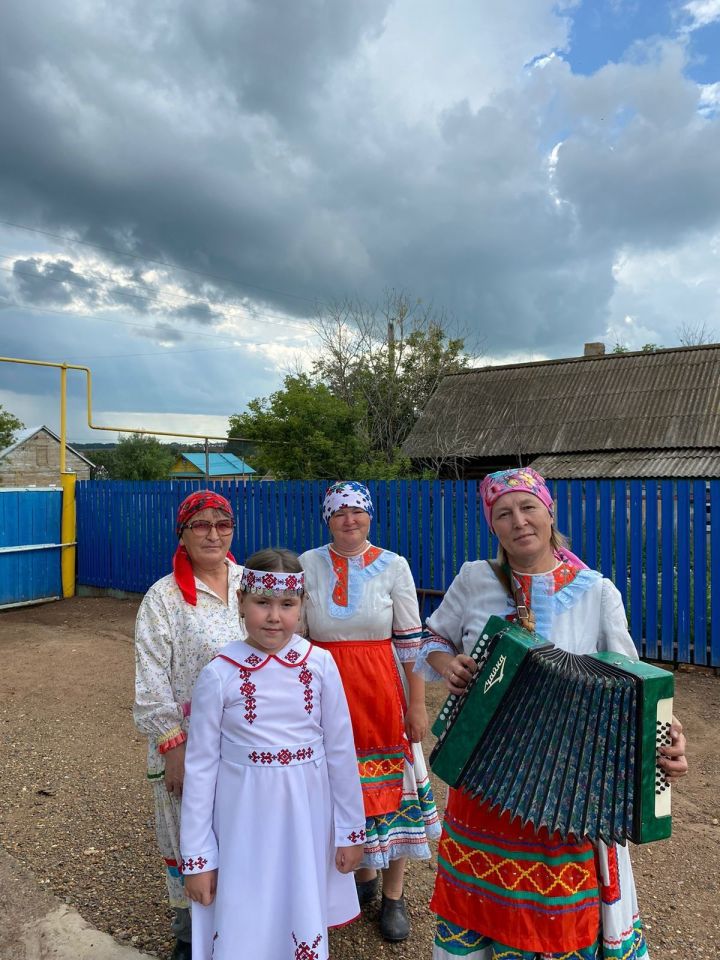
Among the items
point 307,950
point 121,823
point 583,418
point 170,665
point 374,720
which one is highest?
point 583,418

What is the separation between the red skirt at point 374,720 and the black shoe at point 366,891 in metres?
0.45

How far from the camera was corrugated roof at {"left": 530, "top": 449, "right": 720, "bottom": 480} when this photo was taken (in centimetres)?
1348

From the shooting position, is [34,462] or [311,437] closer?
[311,437]

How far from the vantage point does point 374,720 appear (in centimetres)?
269

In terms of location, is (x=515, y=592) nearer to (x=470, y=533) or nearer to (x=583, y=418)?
(x=470, y=533)

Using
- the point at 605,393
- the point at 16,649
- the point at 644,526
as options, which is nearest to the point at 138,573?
the point at 16,649

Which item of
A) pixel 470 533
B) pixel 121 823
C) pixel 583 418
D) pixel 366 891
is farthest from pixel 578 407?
pixel 366 891

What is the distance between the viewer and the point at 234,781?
198cm

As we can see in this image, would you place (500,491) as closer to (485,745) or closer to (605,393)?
(485,745)

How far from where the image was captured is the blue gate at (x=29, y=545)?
10352mm

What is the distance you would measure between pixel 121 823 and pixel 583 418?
14.6 meters

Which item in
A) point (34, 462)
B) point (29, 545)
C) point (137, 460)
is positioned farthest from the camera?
point (137, 460)

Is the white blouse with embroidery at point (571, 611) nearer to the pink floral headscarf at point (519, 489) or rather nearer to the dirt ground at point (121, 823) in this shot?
the pink floral headscarf at point (519, 489)

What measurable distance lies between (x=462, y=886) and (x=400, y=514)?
6.39 metres
